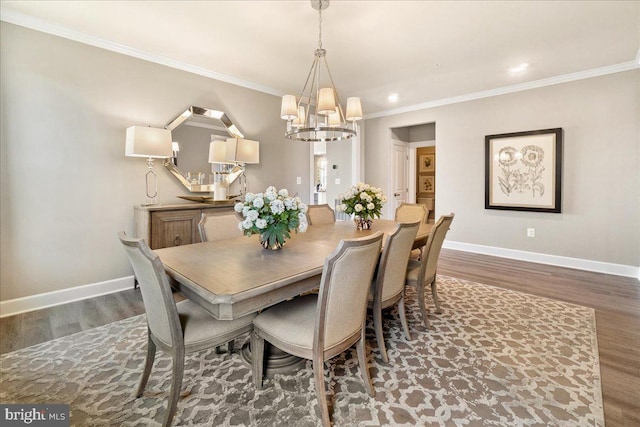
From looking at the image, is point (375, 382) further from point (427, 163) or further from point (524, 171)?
point (427, 163)

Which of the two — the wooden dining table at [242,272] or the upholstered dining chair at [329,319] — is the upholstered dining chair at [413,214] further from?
the upholstered dining chair at [329,319]

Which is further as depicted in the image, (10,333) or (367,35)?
(367,35)

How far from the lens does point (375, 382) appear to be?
5.77 feet

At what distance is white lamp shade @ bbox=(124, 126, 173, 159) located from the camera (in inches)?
119

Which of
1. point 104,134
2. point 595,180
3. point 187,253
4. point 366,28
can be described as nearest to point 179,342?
point 187,253

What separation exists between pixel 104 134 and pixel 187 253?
217 cm

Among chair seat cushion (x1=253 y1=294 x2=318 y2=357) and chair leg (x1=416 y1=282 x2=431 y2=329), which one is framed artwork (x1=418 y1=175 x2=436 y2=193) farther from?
chair seat cushion (x1=253 y1=294 x2=318 y2=357)

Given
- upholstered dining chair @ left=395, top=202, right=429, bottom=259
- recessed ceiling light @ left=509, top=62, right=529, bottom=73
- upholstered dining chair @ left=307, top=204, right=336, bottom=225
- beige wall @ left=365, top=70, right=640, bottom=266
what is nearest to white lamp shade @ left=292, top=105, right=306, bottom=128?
upholstered dining chair @ left=307, top=204, right=336, bottom=225

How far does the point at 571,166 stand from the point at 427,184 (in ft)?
12.6

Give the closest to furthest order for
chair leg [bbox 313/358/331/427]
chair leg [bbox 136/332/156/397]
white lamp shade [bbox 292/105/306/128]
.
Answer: chair leg [bbox 313/358/331/427], chair leg [bbox 136/332/156/397], white lamp shade [bbox 292/105/306/128]

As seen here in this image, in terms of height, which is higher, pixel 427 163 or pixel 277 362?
pixel 427 163

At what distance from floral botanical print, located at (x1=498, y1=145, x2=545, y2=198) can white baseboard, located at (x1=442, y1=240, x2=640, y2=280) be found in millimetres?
915

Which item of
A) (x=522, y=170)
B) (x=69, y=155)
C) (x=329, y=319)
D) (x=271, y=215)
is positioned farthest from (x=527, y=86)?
(x=69, y=155)

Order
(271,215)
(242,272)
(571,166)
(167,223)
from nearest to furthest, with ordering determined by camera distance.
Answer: (242,272) → (271,215) → (167,223) → (571,166)
